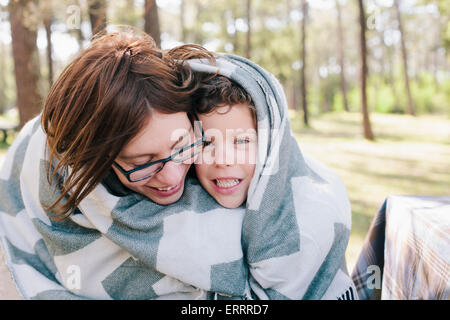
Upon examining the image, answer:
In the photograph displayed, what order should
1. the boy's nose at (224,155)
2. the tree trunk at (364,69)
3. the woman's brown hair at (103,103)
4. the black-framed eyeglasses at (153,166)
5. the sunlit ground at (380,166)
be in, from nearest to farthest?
the woman's brown hair at (103,103)
the black-framed eyeglasses at (153,166)
the boy's nose at (224,155)
the sunlit ground at (380,166)
the tree trunk at (364,69)

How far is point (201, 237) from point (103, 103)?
65 centimetres

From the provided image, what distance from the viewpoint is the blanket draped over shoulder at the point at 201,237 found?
158 centimetres

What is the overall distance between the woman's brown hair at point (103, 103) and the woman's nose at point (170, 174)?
194 millimetres

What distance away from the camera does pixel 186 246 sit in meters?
1.57

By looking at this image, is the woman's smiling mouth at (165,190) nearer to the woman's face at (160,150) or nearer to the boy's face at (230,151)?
the woman's face at (160,150)

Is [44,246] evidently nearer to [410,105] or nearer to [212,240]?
[212,240]

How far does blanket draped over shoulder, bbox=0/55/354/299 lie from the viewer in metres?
1.58

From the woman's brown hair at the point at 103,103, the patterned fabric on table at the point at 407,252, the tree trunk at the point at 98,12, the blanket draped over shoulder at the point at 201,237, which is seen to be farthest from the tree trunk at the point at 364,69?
the woman's brown hair at the point at 103,103

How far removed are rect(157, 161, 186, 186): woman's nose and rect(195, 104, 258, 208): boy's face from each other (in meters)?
0.16

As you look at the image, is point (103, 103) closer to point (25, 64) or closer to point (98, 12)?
point (98, 12)

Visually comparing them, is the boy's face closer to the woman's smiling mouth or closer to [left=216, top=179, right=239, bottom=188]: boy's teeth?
[left=216, top=179, right=239, bottom=188]: boy's teeth

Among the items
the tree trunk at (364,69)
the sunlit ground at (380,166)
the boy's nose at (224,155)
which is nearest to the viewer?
the boy's nose at (224,155)

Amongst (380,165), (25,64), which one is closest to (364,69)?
(380,165)
